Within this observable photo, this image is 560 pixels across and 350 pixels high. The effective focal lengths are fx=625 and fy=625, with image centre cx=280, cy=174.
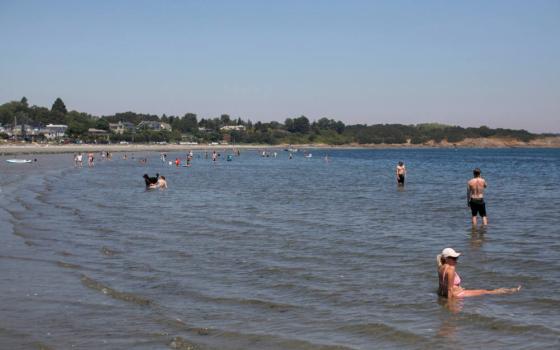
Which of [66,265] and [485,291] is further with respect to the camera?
[66,265]

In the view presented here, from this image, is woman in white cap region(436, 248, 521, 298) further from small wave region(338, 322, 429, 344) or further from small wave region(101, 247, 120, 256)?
small wave region(101, 247, 120, 256)

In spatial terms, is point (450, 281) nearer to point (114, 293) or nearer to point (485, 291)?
point (485, 291)

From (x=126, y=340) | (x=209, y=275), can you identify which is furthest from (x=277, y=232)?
(x=126, y=340)

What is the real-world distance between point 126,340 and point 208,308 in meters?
1.69

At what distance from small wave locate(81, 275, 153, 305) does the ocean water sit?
0.10 feet

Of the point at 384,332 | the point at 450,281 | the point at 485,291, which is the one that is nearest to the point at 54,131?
the point at 485,291

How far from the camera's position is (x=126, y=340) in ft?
23.5

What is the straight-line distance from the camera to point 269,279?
10.5 m

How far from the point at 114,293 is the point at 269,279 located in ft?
8.42

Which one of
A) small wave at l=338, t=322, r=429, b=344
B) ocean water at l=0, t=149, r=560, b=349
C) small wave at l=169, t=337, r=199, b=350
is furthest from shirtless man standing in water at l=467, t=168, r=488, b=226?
small wave at l=169, t=337, r=199, b=350

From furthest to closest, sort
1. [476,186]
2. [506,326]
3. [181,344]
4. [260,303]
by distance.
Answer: [476,186], [260,303], [506,326], [181,344]

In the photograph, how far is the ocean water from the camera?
24.4 feet

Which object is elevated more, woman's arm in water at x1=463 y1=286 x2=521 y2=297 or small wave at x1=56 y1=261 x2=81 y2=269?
woman's arm in water at x1=463 y1=286 x2=521 y2=297

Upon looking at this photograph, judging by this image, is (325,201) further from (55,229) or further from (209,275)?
(209,275)
